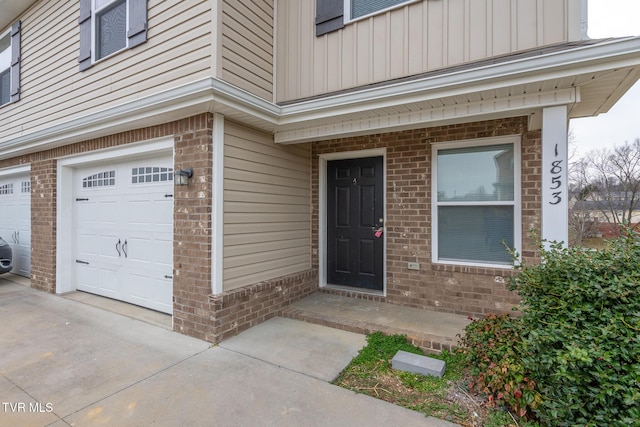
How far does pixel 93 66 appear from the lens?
15.3 ft

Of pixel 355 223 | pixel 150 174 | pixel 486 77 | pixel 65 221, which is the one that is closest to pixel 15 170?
pixel 65 221

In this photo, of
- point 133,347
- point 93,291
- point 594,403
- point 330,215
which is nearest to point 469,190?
point 330,215

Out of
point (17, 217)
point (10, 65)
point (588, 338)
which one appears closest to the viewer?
point (588, 338)

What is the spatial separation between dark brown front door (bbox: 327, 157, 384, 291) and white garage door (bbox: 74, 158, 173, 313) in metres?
2.35

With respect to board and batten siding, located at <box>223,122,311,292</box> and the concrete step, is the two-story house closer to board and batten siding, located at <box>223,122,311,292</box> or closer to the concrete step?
board and batten siding, located at <box>223,122,311,292</box>

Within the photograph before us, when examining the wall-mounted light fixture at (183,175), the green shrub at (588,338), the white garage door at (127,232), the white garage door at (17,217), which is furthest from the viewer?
the white garage door at (17,217)

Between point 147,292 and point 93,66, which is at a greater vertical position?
point 93,66

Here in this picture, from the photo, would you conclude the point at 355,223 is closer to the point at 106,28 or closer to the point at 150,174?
the point at 150,174

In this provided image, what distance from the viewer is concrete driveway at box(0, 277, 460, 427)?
2289 mm

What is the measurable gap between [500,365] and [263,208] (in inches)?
119

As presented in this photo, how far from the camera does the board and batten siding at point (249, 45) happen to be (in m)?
3.55

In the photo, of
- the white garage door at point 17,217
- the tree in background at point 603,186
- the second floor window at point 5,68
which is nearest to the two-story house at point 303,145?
the white garage door at point 17,217

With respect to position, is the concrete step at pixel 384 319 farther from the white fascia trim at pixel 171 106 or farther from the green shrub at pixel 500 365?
the white fascia trim at pixel 171 106

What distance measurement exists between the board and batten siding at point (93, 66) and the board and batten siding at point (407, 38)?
3.67 ft
